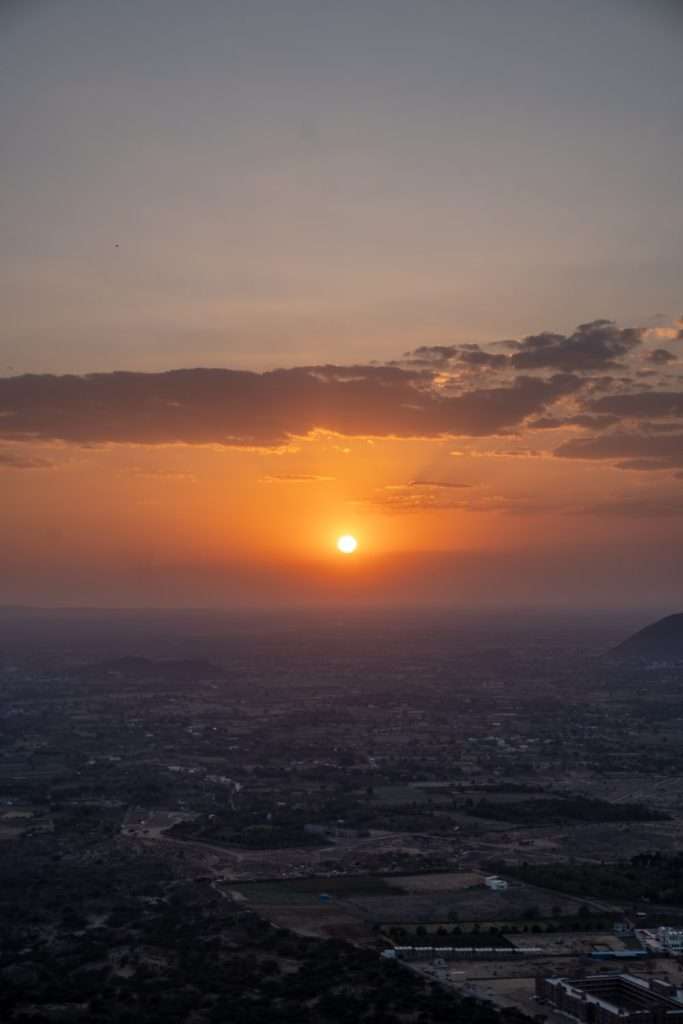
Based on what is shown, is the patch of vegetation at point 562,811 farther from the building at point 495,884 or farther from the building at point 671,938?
the building at point 671,938

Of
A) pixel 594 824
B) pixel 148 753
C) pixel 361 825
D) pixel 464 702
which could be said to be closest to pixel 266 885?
pixel 361 825

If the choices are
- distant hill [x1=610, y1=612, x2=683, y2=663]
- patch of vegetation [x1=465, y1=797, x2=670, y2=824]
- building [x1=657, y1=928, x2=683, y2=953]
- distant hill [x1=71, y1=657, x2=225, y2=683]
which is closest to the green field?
building [x1=657, y1=928, x2=683, y2=953]

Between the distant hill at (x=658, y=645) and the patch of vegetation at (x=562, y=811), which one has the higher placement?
the distant hill at (x=658, y=645)

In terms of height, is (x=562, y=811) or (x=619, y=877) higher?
(x=619, y=877)

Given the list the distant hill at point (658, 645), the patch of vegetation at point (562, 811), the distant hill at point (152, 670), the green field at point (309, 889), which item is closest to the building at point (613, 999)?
the green field at point (309, 889)

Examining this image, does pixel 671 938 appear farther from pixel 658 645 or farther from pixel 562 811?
pixel 658 645

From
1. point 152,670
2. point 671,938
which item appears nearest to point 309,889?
point 671,938

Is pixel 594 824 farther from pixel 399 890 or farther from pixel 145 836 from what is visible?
pixel 145 836
